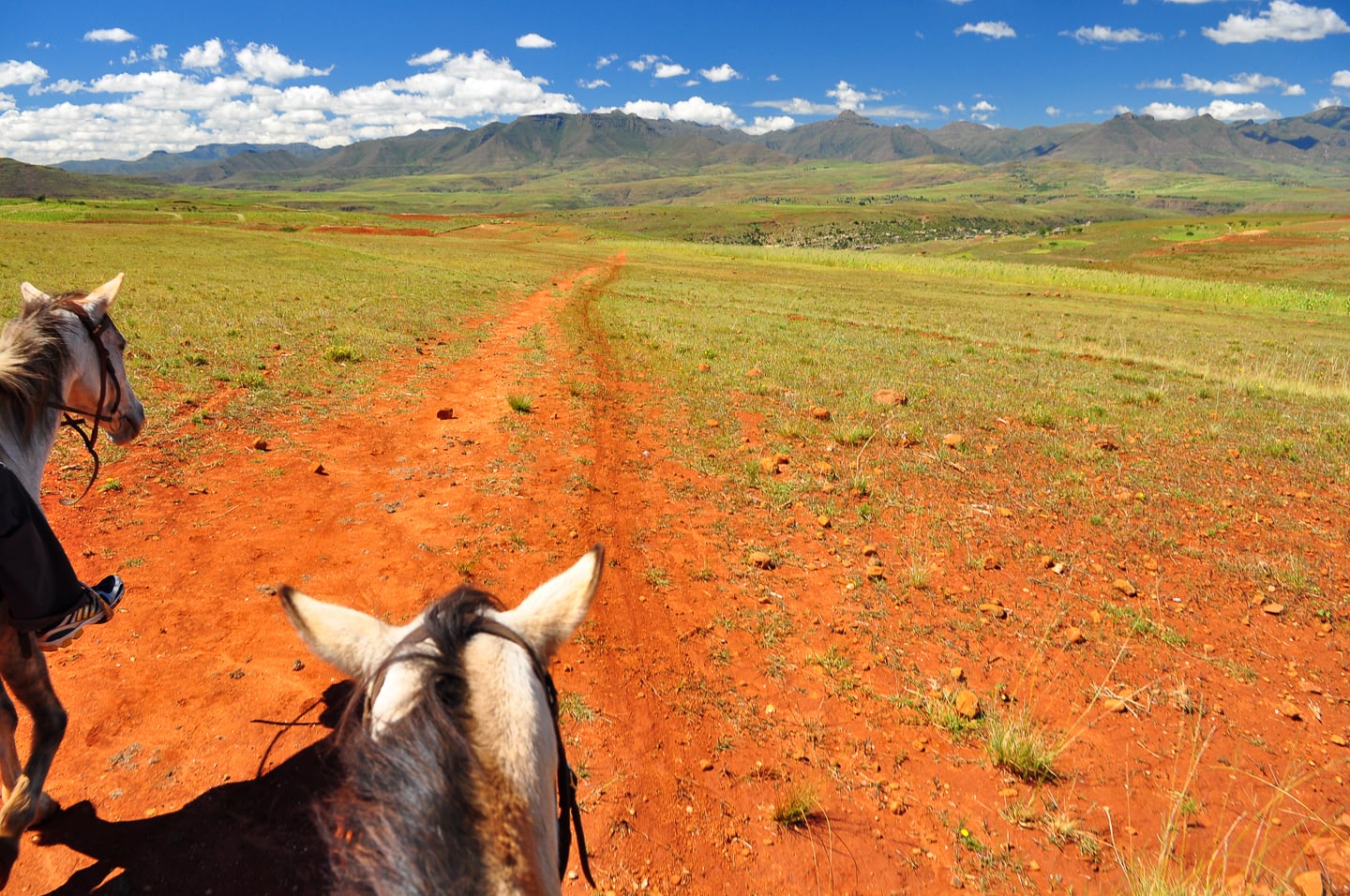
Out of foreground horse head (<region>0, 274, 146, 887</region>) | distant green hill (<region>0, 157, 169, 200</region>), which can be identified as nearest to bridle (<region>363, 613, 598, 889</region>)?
foreground horse head (<region>0, 274, 146, 887</region>)

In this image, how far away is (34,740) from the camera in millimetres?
2686

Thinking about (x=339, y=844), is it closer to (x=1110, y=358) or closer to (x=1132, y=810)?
(x=1132, y=810)

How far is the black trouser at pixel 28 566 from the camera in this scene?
233cm

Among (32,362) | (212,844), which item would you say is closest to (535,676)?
(212,844)


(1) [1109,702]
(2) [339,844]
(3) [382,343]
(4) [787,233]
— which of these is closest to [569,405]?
(3) [382,343]

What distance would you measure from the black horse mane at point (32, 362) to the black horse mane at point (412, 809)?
115 inches

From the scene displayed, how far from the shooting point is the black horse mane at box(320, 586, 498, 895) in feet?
3.71

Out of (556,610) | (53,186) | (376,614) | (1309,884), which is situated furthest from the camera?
(53,186)

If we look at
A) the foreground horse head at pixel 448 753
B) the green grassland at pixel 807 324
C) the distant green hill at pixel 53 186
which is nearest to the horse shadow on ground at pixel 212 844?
the foreground horse head at pixel 448 753

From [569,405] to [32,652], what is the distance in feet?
24.0

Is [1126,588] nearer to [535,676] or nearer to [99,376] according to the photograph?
[535,676]

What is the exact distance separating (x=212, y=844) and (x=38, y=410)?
222 cm

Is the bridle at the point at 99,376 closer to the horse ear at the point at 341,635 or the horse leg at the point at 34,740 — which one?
the horse leg at the point at 34,740

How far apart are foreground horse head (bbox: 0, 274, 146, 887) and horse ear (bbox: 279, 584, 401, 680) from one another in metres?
1.96
